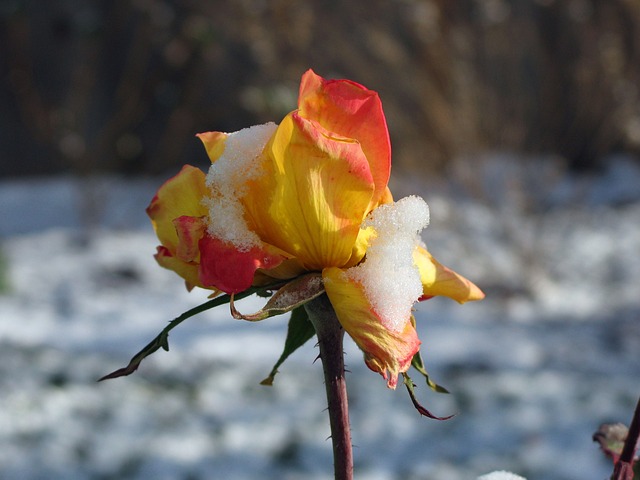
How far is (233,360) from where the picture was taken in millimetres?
2969

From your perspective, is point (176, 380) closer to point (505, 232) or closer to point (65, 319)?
point (65, 319)

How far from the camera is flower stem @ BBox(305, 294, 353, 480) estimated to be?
0.41 metres

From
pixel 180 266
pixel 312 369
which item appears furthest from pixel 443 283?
pixel 312 369

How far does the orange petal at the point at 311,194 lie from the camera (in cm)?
42

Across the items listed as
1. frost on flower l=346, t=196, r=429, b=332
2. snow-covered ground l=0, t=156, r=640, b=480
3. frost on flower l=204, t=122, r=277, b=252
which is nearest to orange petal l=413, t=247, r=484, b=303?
frost on flower l=346, t=196, r=429, b=332

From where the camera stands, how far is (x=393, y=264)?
17.2 inches

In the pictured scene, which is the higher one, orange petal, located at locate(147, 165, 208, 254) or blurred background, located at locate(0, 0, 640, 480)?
orange petal, located at locate(147, 165, 208, 254)

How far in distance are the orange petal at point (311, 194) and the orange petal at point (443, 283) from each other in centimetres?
7

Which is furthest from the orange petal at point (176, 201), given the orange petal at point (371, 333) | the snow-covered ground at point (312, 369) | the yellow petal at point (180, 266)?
the snow-covered ground at point (312, 369)

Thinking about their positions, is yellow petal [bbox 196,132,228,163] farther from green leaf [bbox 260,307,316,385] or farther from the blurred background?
the blurred background

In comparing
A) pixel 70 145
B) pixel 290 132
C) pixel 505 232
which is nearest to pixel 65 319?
pixel 70 145

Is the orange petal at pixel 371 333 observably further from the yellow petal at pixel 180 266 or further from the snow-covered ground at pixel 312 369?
the snow-covered ground at pixel 312 369

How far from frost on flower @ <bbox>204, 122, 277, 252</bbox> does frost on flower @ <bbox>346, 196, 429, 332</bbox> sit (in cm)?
7

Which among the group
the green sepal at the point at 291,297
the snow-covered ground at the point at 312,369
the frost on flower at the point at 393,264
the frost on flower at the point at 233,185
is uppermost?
the frost on flower at the point at 233,185
